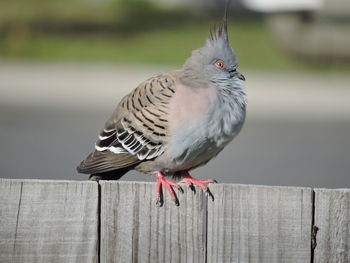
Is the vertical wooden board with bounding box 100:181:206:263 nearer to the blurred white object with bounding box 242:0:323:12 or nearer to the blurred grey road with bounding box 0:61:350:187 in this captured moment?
the blurred grey road with bounding box 0:61:350:187

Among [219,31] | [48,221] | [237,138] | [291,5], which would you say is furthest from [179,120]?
[291,5]

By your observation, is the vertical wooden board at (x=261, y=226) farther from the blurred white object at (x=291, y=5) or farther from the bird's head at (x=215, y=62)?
the blurred white object at (x=291, y=5)

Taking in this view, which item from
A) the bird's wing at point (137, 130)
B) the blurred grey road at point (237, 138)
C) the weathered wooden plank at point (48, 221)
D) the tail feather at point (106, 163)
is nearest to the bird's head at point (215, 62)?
the bird's wing at point (137, 130)

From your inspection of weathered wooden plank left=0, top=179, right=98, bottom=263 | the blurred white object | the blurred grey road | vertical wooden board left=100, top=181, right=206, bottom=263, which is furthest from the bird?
the blurred white object

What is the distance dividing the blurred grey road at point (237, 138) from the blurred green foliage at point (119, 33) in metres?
1.11

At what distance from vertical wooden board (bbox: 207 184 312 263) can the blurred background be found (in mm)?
4892

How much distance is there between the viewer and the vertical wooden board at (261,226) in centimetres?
281

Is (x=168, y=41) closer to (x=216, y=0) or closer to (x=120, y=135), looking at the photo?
(x=216, y=0)

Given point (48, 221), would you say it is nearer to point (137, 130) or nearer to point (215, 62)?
point (137, 130)

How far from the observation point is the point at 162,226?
2838 millimetres

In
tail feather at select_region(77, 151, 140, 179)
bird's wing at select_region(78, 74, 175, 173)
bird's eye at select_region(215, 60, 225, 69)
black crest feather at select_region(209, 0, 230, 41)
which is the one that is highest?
black crest feather at select_region(209, 0, 230, 41)

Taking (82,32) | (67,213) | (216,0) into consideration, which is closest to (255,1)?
(216,0)

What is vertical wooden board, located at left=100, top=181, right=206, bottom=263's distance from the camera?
2809mm

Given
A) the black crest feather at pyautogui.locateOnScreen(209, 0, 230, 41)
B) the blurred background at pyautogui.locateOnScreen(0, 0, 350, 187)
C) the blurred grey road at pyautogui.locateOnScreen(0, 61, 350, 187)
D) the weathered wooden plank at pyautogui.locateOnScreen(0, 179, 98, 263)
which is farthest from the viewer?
the blurred background at pyautogui.locateOnScreen(0, 0, 350, 187)
